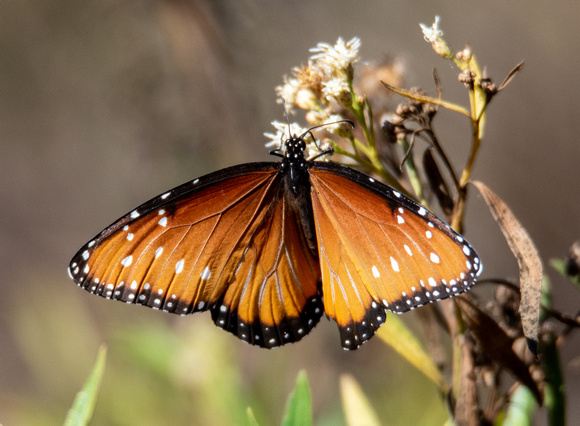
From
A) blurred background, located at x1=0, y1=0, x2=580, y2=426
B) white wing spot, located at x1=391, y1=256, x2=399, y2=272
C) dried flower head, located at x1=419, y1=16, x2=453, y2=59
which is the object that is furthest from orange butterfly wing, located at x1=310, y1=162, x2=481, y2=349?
blurred background, located at x1=0, y1=0, x2=580, y2=426

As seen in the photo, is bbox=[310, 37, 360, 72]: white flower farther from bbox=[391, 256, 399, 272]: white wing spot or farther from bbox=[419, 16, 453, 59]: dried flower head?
bbox=[391, 256, 399, 272]: white wing spot

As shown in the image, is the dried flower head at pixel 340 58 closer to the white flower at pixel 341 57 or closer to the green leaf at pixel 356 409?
the white flower at pixel 341 57

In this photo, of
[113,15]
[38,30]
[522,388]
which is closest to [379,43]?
[113,15]

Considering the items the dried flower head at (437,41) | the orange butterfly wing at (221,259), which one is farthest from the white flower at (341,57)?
the orange butterfly wing at (221,259)

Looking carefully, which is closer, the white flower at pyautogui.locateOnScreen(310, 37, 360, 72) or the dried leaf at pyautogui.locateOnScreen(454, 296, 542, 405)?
the dried leaf at pyautogui.locateOnScreen(454, 296, 542, 405)

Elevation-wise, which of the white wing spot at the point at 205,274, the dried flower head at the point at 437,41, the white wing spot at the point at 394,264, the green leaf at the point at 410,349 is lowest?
the green leaf at the point at 410,349

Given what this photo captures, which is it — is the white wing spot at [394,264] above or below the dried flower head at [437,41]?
below

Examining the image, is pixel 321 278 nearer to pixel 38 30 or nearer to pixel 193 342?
pixel 193 342
